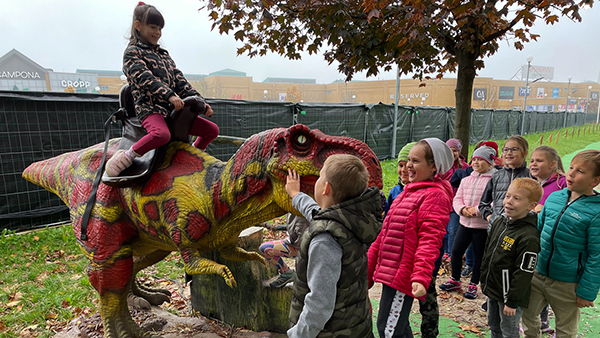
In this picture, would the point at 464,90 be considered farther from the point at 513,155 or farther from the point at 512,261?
the point at 512,261

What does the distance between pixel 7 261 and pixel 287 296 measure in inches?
150

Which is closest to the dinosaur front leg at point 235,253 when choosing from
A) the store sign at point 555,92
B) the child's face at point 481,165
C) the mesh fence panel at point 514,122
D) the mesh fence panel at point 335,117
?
the child's face at point 481,165

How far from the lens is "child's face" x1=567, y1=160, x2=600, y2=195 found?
243 centimetres

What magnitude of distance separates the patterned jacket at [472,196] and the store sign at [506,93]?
187 ft

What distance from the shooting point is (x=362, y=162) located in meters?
1.69

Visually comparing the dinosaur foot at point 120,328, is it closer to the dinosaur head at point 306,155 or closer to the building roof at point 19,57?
the dinosaur head at point 306,155

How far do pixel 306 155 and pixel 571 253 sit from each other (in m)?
2.06

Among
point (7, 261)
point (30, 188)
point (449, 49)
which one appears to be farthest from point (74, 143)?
point (449, 49)

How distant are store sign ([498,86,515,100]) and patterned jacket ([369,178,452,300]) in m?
59.3

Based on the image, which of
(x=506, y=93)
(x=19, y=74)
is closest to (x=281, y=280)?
(x=19, y=74)

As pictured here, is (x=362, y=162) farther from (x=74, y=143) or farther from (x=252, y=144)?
(x=74, y=143)

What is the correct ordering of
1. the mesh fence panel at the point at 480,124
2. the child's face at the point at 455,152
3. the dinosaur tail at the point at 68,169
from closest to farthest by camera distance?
1. the dinosaur tail at the point at 68,169
2. the child's face at the point at 455,152
3. the mesh fence panel at the point at 480,124

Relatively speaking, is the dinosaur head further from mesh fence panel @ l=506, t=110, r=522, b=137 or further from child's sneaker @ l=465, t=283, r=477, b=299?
mesh fence panel @ l=506, t=110, r=522, b=137

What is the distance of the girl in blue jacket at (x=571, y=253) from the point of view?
2.37 m
